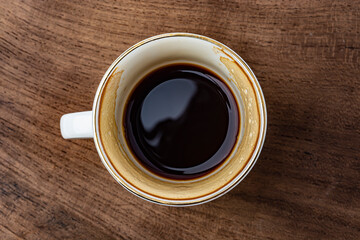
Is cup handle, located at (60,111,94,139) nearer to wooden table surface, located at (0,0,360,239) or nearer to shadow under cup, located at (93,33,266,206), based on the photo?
shadow under cup, located at (93,33,266,206)

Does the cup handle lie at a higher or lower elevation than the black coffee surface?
lower

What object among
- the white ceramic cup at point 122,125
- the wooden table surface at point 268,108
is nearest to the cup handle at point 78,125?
the white ceramic cup at point 122,125

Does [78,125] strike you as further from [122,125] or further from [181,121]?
[181,121]

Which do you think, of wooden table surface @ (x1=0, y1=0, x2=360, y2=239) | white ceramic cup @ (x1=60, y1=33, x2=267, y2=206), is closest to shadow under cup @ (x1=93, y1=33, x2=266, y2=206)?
white ceramic cup @ (x1=60, y1=33, x2=267, y2=206)

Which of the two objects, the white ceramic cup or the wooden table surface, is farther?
the wooden table surface

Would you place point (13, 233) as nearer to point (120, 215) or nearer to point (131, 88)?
point (120, 215)

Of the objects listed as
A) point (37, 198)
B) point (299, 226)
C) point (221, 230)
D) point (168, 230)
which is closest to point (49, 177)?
point (37, 198)
